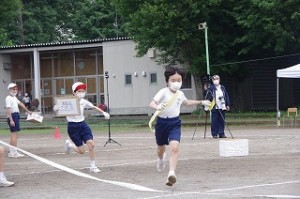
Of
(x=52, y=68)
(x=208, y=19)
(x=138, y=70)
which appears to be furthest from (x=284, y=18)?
(x=52, y=68)

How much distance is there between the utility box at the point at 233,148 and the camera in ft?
49.5

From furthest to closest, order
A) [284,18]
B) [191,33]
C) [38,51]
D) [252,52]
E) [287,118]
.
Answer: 1. [38,51]
2. [252,52]
3. [191,33]
4. [284,18]
5. [287,118]

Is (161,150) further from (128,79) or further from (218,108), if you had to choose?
(128,79)

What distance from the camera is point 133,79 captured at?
4938 cm

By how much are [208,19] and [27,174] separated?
27952 mm

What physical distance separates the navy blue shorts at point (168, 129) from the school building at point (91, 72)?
33751 mm

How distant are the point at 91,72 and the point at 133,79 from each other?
628 cm

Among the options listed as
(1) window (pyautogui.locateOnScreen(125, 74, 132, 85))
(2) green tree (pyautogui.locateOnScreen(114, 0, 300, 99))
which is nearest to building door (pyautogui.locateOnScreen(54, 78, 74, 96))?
(1) window (pyautogui.locateOnScreen(125, 74, 132, 85))

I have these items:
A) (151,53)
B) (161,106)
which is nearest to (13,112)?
(161,106)

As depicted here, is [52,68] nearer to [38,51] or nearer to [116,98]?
[38,51]

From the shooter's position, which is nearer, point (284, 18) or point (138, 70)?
point (284, 18)

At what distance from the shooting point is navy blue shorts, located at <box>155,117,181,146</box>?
11.3 metres

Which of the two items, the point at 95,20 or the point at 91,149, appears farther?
the point at 95,20

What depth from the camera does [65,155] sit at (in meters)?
17.6
